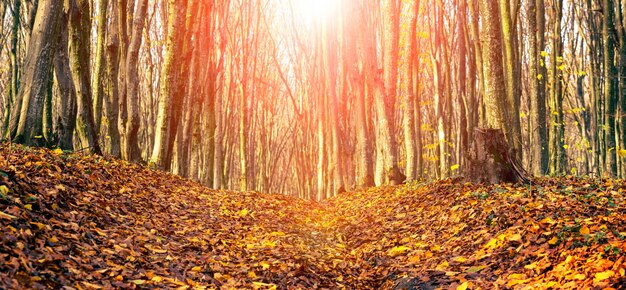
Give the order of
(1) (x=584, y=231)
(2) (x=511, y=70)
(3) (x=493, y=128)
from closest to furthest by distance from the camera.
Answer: (1) (x=584, y=231) → (3) (x=493, y=128) → (2) (x=511, y=70)

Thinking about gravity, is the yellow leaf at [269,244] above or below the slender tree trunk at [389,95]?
below

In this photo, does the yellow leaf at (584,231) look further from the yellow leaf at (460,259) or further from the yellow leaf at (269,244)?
the yellow leaf at (269,244)

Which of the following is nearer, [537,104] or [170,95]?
[537,104]

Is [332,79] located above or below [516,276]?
above

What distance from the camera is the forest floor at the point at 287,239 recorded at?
14.7 ft

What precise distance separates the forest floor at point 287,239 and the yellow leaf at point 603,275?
2cm

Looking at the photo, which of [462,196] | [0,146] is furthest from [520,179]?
[0,146]

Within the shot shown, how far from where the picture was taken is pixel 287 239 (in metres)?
8.30

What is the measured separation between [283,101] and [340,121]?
20431mm

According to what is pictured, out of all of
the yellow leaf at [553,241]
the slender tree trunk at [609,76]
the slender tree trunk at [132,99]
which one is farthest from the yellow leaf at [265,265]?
the slender tree trunk at [609,76]

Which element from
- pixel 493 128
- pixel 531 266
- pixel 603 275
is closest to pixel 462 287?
pixel 531 266

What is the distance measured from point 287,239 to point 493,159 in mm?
3745

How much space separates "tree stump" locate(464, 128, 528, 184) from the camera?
8.52m

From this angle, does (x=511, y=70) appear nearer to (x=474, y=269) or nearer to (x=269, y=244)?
(x=269, y=244)
